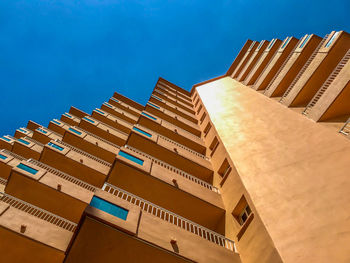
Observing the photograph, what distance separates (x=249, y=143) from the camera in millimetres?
13438

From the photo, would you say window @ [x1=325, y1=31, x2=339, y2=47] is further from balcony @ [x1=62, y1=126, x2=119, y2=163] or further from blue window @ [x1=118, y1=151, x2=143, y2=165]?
balcony @ [x1=62, y1=126, x2=119, y2=163]

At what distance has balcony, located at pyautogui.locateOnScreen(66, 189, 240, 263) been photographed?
7463mm

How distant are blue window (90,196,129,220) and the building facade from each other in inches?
2.0

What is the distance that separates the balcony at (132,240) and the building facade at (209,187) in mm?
33

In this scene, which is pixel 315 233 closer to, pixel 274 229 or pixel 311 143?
pixel 274 229

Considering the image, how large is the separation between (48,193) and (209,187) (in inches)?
301

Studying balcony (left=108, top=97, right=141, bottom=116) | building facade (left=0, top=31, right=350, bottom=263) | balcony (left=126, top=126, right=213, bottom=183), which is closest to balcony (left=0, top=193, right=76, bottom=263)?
building facade (left=0, top=31, right=350, bottom=263)

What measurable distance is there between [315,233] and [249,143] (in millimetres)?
6671

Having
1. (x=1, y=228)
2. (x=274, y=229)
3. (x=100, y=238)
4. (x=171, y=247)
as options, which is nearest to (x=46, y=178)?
(x=1, y=228)

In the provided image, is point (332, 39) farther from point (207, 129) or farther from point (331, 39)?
point (207, 129)

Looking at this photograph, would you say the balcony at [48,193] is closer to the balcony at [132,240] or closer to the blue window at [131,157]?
the balcony at [132,240]

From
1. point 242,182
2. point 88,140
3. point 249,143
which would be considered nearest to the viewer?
point 242,182

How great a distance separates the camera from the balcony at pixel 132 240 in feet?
24.5

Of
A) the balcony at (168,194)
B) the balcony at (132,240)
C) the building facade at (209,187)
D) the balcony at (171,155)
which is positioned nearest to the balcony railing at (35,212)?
the building facade at (209,187)
